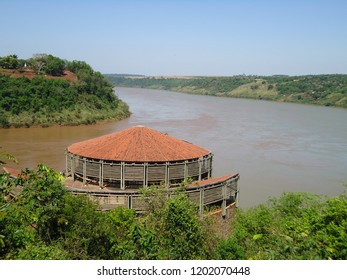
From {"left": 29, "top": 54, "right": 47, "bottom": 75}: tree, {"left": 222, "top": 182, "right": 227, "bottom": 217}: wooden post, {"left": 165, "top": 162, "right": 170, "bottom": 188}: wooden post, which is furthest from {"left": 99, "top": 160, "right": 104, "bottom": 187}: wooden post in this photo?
{"left": 29, "top": 54, "right": 47, "bottom": 75}: tree

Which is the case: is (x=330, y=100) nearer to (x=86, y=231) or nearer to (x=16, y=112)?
(x=16, y=112)

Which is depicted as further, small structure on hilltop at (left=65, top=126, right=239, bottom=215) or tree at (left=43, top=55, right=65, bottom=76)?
tree at (left=43, top=55, right=65, bottom=76)

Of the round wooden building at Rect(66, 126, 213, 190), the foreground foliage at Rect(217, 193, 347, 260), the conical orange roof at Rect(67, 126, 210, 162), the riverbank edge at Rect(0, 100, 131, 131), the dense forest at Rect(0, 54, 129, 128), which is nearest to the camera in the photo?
the foreground foliage at Rect(217, 193, 347, 260)

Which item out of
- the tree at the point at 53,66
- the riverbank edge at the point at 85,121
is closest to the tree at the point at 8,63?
the tree at the point at 53,66

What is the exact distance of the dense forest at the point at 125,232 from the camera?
6.27 meters

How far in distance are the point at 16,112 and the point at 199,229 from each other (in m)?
45.4

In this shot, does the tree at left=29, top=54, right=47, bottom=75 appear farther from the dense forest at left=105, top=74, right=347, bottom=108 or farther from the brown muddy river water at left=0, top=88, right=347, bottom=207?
the dense forest at left=105, top=74, right=347, bottom=108

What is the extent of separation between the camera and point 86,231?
899 centimetres

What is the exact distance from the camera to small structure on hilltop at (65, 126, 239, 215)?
1616 centimetres

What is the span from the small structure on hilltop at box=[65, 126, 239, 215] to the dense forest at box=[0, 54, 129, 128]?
3326cm

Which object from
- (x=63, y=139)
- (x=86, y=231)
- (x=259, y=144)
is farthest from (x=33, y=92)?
(x=86, y=231)

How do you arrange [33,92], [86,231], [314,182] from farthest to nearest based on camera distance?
[33,92] → [314,182] → [86,231]

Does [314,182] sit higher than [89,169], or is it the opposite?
[89,169]

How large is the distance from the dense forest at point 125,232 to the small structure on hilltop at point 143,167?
402cm
